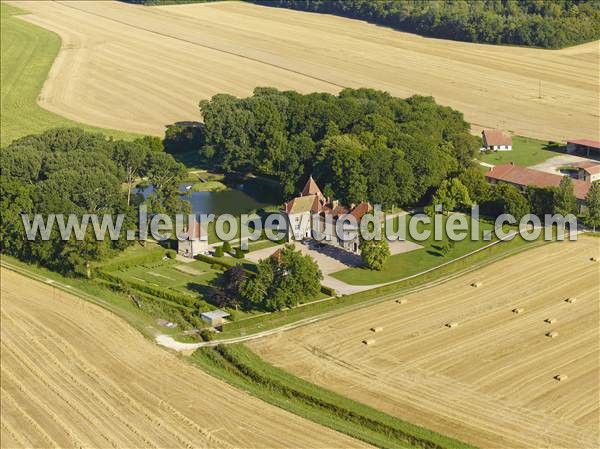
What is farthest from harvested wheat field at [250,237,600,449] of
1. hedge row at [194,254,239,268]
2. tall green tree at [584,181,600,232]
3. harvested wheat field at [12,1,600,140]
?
harvested wheat field at [12,1,600,140]

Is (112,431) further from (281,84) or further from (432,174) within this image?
(281,84)

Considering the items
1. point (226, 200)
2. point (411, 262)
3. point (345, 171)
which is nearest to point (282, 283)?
point (411, 262)

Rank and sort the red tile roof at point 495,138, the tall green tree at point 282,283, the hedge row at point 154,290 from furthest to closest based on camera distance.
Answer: the red tile roof at point 495,138 < the hedge row at point 154,290 < the tall green tree at point 282,283

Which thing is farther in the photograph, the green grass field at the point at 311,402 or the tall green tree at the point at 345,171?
the tall green tree at the point at 345,171

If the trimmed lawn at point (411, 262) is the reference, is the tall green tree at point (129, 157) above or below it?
above

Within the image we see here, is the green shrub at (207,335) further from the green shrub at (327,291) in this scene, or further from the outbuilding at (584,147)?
the outbuilding at (584,147)

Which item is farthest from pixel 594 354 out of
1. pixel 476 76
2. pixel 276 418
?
pixel 476 76

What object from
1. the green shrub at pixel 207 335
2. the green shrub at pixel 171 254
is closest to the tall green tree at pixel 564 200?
the green shrub at pixel 171 254

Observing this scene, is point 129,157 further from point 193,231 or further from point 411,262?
point 411,262
